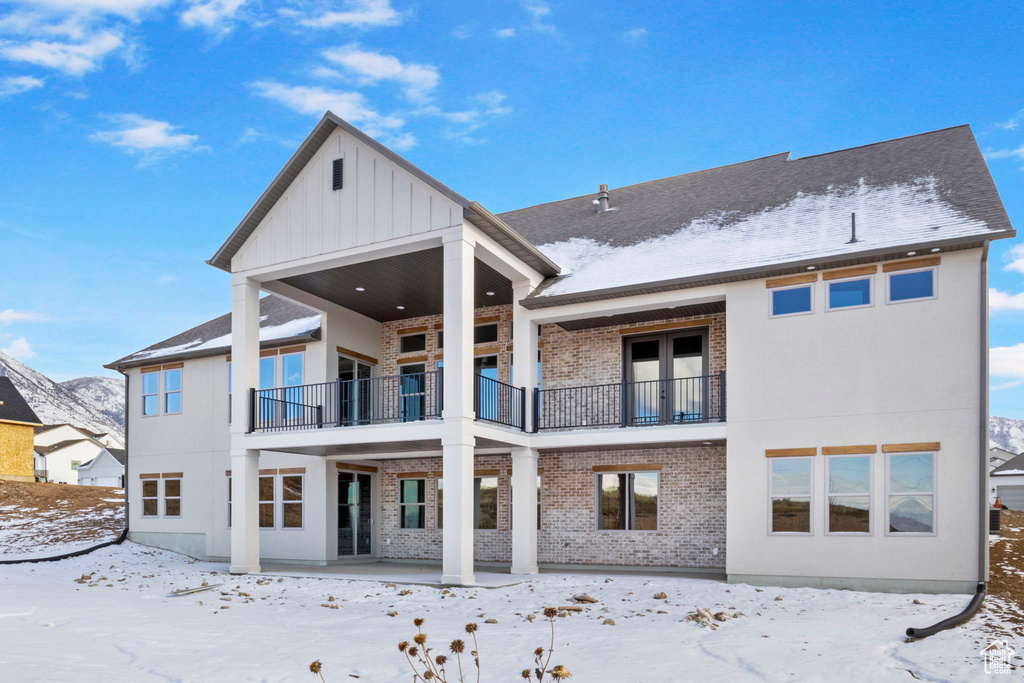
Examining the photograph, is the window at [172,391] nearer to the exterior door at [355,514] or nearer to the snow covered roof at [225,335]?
the snow covered roof at [225,335]

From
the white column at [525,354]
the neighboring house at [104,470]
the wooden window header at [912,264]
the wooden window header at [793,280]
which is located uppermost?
the wooden window header at [912,264]

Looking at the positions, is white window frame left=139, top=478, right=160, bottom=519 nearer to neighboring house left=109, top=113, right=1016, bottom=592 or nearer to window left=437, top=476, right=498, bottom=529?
neighboring house left=109, top=113, right=1016, bottom=592

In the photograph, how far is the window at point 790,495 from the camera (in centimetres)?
1502

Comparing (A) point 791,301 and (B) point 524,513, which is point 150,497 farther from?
(A) point 791,301

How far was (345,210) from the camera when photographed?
17.2 meters

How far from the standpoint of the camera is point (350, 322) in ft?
70.7

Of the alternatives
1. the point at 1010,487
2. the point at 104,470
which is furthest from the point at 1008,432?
the point at 104,470

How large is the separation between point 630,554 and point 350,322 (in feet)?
29.1

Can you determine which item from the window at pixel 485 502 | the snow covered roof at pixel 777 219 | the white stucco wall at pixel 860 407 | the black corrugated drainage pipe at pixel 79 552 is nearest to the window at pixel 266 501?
the black corrugated drainage pipe at pixel 79 552

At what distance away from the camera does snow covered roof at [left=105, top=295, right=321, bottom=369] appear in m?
21.3

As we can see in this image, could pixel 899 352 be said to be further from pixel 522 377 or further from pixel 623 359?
pixel 522 377

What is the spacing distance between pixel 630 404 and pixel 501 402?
114 inches

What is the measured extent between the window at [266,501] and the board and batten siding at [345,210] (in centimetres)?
594

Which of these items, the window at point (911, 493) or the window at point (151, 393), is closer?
the window at point (911, 493)
